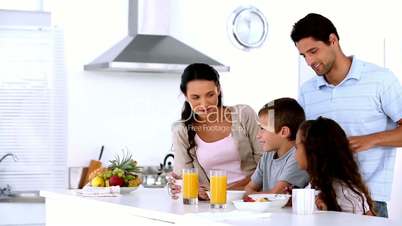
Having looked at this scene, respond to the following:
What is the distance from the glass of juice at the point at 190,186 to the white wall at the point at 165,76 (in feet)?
9.63

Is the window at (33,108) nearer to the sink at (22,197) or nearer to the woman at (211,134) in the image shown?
the sink at (22,197)

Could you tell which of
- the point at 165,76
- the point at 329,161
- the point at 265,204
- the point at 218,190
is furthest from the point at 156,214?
the point at 165,76

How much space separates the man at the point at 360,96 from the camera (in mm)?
3604

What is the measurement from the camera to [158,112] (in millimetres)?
6551

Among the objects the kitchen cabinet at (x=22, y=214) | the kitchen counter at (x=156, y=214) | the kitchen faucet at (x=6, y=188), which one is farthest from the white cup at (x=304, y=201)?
the kitchen faucet at (x=6, y=188)

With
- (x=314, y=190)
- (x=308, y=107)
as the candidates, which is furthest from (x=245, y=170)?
(x=314, y=190)

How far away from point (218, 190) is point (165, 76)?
135 inches

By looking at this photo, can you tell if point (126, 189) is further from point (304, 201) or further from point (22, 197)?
point (22, 197)

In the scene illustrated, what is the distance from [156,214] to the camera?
3092 millimetres

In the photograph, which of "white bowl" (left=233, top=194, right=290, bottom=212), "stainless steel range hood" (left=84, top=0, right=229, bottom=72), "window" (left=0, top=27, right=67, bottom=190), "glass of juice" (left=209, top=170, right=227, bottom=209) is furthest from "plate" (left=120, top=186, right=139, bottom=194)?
"window" (left=0, top=27, right=67, bottom=190)

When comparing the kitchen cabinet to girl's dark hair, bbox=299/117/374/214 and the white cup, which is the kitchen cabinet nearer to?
girl's dark hair, bbox=299/117/374/214

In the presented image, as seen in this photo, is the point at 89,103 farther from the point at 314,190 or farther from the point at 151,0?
the point at 314,190

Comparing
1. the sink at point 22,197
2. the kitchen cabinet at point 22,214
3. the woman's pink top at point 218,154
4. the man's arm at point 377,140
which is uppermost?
the man's arm at point 377,140

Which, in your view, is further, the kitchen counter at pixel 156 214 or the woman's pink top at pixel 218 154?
the woman's pink top at pixel 218 154
